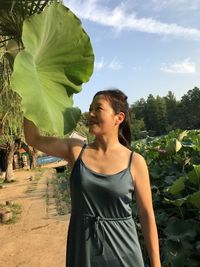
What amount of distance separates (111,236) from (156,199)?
115 inches

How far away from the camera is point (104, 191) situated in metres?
1.77

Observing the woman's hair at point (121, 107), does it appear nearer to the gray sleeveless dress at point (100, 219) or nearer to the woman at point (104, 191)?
the woman at point (104, 191)

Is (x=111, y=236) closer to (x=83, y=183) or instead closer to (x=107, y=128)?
(x=83, y=183)

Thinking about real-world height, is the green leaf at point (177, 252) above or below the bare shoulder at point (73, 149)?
below

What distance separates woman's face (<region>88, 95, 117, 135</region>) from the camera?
1860 mm

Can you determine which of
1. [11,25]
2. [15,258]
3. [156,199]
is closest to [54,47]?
[11,25]

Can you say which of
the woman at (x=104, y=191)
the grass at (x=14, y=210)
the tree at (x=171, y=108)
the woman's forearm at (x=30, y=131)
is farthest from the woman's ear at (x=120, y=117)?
the tree at (x=171, y=108)

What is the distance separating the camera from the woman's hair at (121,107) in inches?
77.1

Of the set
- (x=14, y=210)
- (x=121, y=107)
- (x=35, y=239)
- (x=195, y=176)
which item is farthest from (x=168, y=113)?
(x=121, y=107)

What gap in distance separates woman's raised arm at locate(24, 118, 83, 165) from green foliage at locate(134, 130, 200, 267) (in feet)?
5.49

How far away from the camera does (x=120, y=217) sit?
6.01 ft

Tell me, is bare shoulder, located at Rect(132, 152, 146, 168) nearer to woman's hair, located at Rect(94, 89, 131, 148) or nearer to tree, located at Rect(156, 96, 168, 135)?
woman's hair, located at Rect(94, 89, 131, 148)

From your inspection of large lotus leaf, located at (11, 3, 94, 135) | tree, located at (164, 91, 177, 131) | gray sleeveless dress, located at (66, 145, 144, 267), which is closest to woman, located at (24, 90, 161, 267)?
gray sleeveless dress, located at (66, 145, 144, 267)

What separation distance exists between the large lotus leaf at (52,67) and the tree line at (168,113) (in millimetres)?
56504
